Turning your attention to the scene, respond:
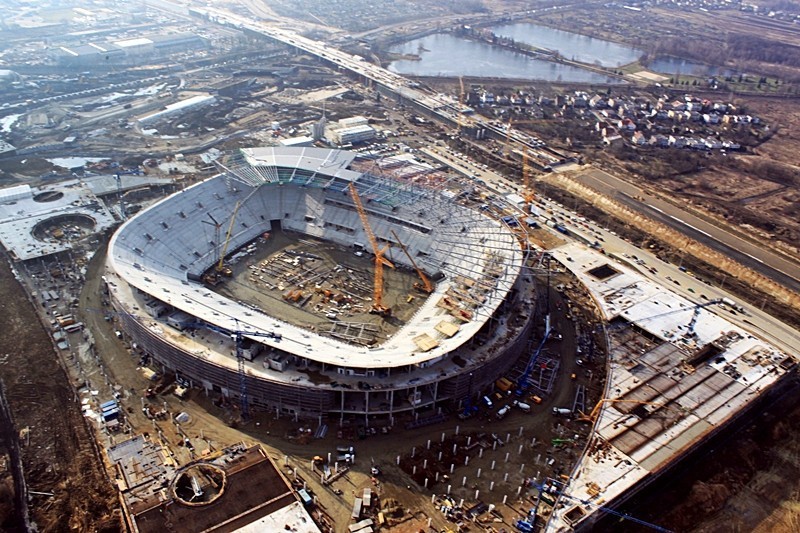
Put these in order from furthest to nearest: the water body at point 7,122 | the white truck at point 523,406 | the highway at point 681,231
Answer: the water body at point 7,122 → the highway at point 681,231 → the white truck at point 523,406

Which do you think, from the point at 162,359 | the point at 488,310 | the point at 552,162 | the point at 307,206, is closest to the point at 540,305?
the point at 488,310

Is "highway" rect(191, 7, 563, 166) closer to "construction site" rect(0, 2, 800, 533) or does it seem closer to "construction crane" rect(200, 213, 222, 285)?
"construction site" rect(0, 2, 800, 533)

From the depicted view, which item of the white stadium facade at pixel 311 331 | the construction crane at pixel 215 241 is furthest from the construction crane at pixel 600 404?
the construction crane at pixel 215 241

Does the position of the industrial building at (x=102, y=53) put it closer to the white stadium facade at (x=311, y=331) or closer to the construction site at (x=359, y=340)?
the construction site at (x=359, y=340)

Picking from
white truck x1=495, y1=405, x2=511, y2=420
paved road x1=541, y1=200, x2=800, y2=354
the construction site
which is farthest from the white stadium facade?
paved road x1=541, y1=200, x2=800, y2=354

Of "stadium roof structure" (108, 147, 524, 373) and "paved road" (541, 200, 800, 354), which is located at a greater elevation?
"stadium roof structure" (108, 147, 524, 373)

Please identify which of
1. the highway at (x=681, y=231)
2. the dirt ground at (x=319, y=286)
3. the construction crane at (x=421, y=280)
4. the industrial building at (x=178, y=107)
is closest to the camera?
the dirt ground at (x=319, y=286)

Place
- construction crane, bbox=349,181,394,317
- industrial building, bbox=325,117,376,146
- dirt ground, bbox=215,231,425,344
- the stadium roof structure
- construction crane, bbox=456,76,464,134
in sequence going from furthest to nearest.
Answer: construction crane, bbox=456,76,464,134 → industrial building, bbox=325,117,376,146 → construction crane, bbox=349,181,394,317 → dirt ground, bbox=215,231,425,344 → the stadium roof structure

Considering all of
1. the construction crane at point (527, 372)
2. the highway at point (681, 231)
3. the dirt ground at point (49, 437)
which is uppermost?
the highway at point (681, 231)

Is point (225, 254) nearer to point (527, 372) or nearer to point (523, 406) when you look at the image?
point (527, 372)
